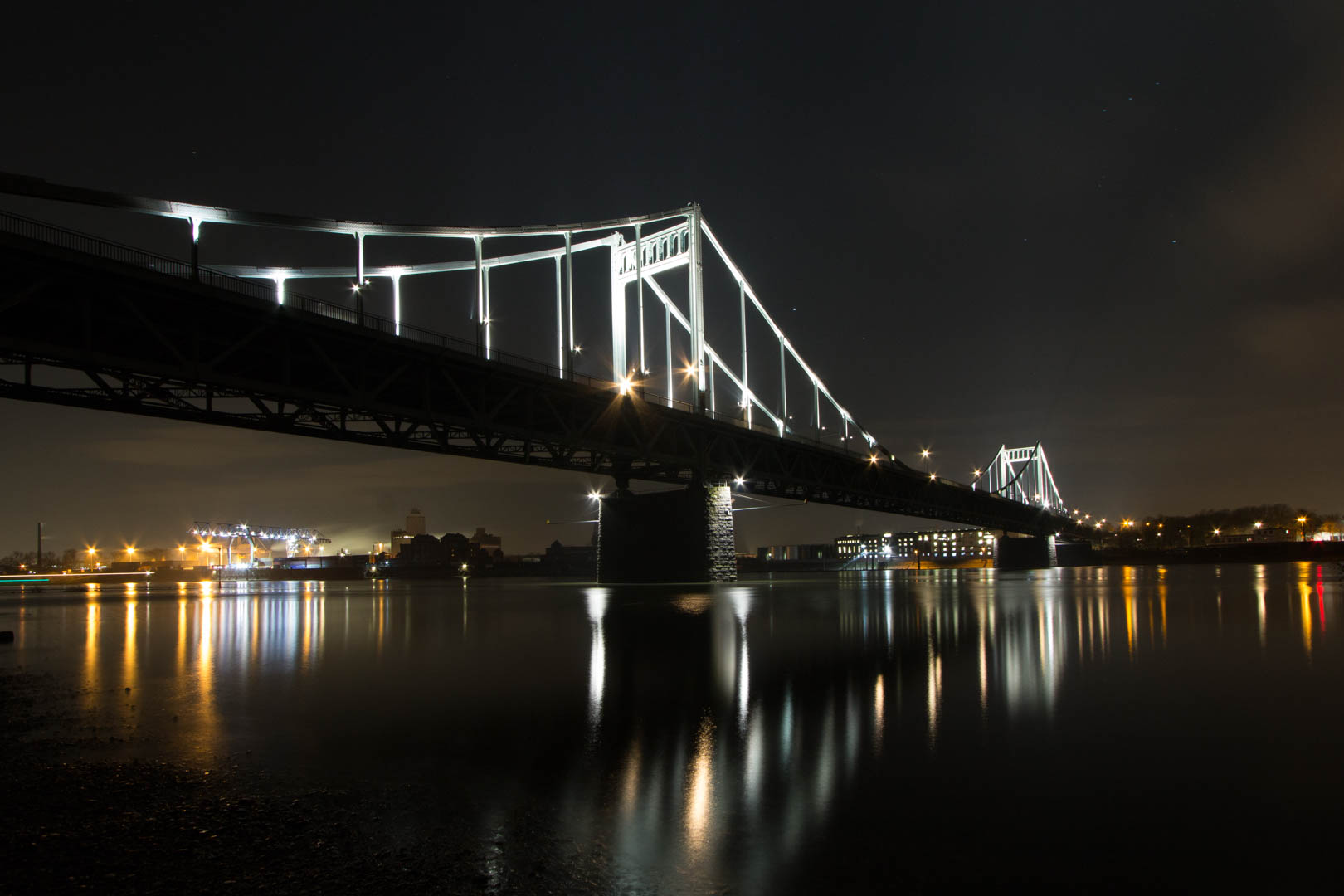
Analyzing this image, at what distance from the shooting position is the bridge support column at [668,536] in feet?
157

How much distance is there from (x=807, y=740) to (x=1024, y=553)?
11990 cm

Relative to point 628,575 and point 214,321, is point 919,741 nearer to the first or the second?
point 214,321

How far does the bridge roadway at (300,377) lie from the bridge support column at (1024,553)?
7696 cm

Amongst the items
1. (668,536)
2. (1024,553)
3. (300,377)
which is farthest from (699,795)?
(1024,553)

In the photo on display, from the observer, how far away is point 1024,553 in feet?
382

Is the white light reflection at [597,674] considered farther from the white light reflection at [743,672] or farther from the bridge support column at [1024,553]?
the bridge support column at [1024,553]

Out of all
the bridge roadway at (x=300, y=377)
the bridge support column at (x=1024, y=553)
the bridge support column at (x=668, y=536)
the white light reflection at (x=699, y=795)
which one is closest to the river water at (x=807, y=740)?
the white light reflection at (x=699, y=795)

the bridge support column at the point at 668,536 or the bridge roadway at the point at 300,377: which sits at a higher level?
the bridge roadway at the point at 300,377

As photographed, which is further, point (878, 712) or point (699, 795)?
point (878, 712)

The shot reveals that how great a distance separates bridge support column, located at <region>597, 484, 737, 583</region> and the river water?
30.8 meters

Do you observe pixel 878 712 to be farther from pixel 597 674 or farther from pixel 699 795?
pixel 597 674

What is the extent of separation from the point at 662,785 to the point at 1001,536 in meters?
121

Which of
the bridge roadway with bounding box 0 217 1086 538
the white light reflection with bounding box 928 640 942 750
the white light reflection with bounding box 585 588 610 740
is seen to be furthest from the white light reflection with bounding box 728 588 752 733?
the bridge roadway with bounding box 0 217 1086 538

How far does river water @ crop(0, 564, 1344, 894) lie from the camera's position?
4.34 metres
